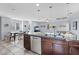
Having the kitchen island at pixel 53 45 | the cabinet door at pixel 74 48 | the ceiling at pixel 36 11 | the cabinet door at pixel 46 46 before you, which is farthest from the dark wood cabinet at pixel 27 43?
the cabinet door at pixel 74 48

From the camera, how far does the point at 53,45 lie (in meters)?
3.65

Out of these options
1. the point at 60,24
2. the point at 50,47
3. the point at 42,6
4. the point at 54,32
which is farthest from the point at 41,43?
the point at 42,6

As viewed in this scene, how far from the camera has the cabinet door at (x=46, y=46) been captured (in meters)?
3.75

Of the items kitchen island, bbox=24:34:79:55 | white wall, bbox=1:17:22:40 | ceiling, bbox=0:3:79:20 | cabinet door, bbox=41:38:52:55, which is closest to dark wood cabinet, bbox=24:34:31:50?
kitchen island, bbox=24:34:79:55

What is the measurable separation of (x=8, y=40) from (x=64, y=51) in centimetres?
228

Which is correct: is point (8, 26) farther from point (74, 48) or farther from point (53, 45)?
point (74, 48)

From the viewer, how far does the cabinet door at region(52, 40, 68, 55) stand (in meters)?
3.37

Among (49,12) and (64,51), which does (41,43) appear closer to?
(64,51)

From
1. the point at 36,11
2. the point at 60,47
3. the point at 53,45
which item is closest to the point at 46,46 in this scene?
the point at 53,45

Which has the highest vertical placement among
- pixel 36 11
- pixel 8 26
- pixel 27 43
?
pixel 36 11

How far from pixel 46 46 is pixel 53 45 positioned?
1.07 feet

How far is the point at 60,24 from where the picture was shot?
3.21 metres

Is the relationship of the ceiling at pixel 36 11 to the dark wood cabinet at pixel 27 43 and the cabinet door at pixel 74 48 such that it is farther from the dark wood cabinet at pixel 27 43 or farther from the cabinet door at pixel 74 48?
the dark wood cabinet at pixel 27 43

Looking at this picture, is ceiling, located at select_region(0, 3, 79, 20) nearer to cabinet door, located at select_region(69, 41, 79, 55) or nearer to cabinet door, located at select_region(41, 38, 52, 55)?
cabinet door, located at select_region(69, 41, 79, 55)
